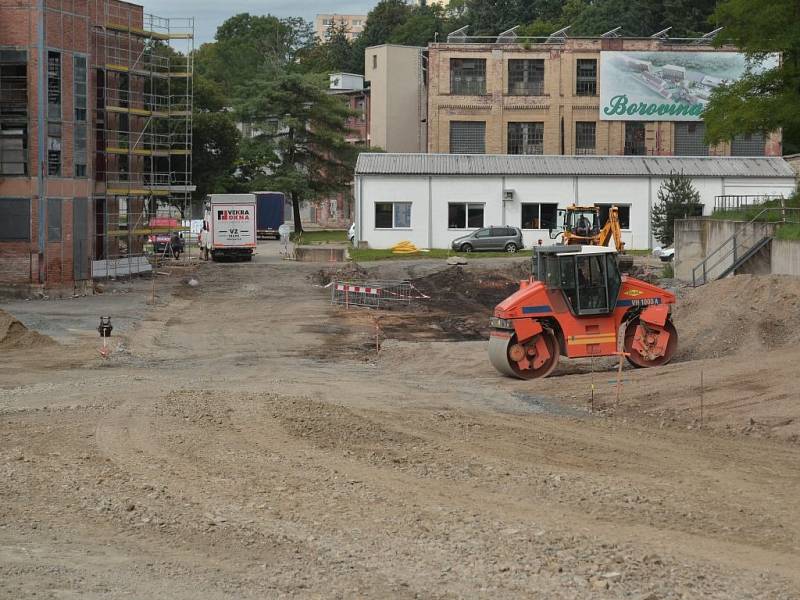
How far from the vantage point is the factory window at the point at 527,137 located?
2862 inches

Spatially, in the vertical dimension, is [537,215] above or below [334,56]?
below

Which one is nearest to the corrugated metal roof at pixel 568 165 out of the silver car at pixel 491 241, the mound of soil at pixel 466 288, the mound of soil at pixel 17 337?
the silver car at pixel 491 241

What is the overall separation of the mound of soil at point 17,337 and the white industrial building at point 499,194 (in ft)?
112

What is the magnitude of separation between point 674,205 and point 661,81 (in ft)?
53.8

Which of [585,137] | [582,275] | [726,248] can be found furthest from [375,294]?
[585,137]

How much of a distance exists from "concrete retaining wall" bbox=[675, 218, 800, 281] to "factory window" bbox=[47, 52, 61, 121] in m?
23.2

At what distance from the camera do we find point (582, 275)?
77.9ft

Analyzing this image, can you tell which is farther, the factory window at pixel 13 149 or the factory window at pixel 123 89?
the factory window at pixel 123 89

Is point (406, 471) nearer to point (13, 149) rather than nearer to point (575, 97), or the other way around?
point (13, 149)

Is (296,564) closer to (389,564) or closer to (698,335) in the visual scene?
(389,564)

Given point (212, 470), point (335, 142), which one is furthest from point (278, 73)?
point (212, 470)

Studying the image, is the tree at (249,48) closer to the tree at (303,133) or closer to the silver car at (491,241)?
the tree at (303,133)

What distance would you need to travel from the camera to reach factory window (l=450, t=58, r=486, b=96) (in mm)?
71875

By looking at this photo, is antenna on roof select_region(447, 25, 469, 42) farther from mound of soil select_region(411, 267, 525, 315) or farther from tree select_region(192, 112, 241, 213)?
mound of soil select_region(411, 267, 525, 315)
